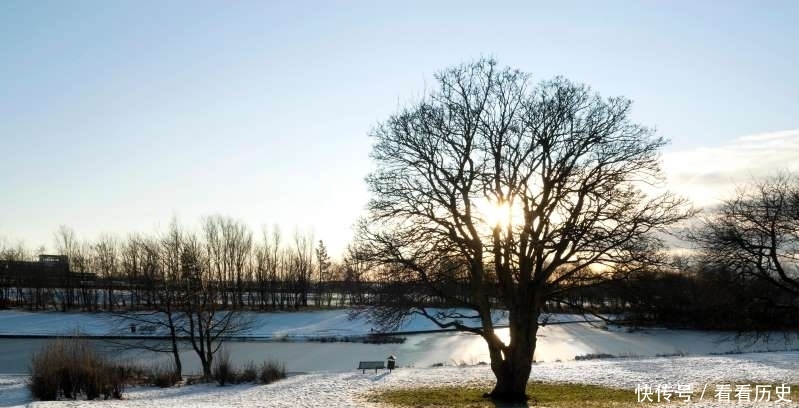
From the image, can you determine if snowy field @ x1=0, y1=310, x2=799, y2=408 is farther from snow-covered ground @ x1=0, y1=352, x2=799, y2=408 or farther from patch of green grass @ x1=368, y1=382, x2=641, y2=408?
patch of green grass @ x1=368, y1=382, x2=641, y2=408

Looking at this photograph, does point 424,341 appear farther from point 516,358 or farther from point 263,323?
point 516,358

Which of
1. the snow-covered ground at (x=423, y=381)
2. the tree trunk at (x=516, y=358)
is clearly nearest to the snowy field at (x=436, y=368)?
the snow-covered ground at (x=423, y=381)

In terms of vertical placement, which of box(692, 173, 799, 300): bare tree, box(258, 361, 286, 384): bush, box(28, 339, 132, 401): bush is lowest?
box(258, 361, 286, 384): bush

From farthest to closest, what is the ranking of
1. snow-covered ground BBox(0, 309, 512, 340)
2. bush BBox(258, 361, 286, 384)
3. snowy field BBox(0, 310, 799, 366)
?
snow-covered ground BBox(0, 309, 512, 340) < snowy field BBox(0, 310, 799, 366) < bush BBox(258, 361, 286, 384)

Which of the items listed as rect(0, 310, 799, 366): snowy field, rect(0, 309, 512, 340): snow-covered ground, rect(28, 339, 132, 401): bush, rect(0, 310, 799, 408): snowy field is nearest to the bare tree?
rect(0, 310, 799, 408): snowy field

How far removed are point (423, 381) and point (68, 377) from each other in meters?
12.4

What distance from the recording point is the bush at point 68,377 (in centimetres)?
2130

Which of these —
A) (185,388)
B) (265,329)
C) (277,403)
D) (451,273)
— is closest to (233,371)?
(185,388)

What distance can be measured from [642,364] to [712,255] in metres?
11.6

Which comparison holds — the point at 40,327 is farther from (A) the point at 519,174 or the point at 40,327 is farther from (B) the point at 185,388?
(A) the point at 519,174

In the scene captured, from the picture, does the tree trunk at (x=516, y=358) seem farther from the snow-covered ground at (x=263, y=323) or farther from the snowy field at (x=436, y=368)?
the snow-covered ground at (x=263, y=323)

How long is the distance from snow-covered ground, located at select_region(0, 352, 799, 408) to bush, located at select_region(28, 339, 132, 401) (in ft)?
2.14

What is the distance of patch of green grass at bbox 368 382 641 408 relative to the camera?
694 inches

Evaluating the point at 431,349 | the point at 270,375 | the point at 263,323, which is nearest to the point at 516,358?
the point at 270,375
